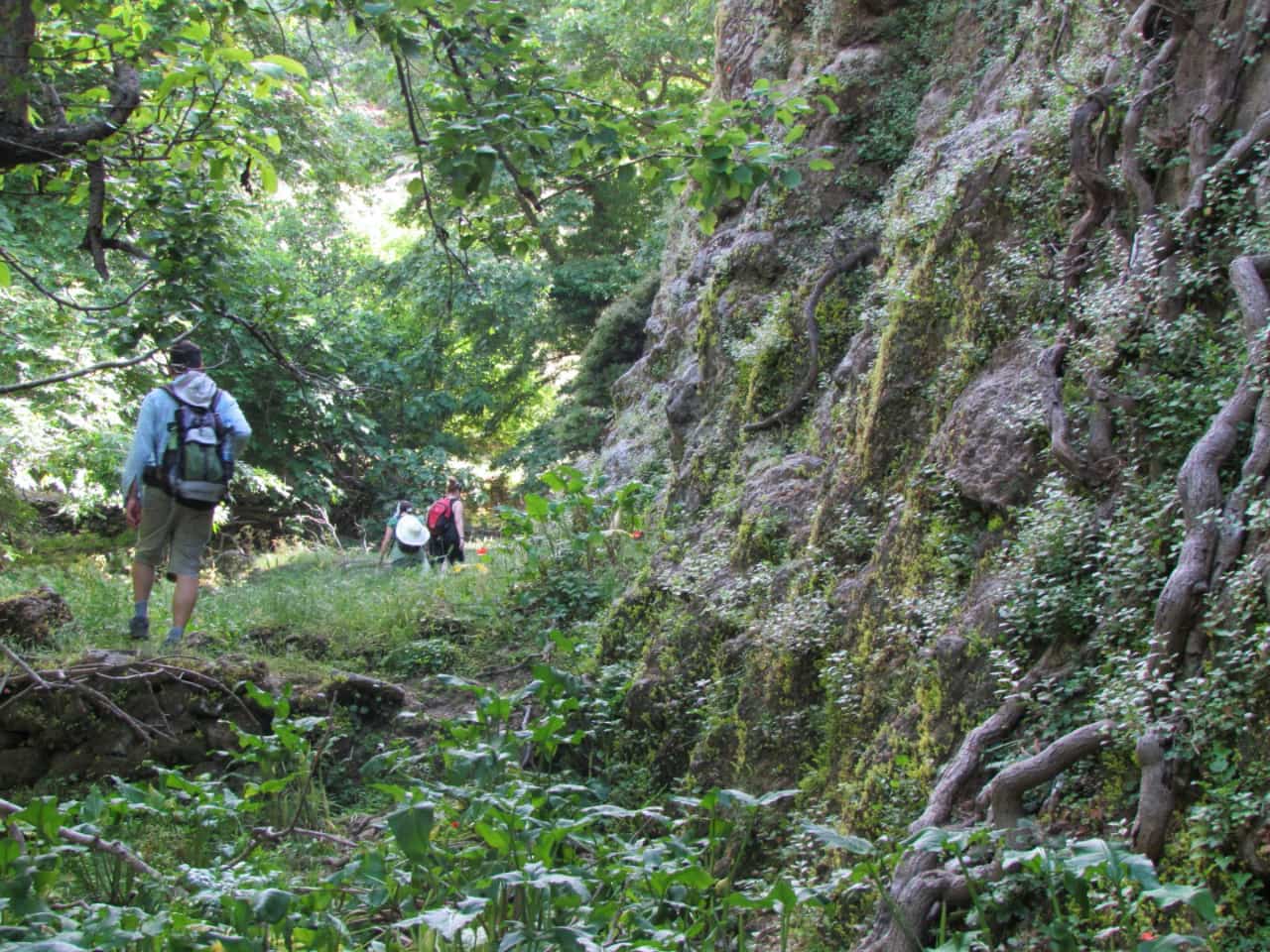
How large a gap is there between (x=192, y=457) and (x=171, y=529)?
0.59 meters

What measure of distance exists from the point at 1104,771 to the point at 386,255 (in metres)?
31.8

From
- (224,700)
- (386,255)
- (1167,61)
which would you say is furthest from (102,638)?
(386,255)

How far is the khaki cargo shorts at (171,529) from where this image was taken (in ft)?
23.5

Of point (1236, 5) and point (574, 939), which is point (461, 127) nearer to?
point (574, 939)

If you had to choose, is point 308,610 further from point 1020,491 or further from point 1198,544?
point 1198,544

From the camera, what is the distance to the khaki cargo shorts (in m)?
7.16

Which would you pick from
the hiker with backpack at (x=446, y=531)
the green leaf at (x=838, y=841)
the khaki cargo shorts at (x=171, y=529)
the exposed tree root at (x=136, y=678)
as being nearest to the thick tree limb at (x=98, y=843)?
the green leaf at (x=838, y=841)

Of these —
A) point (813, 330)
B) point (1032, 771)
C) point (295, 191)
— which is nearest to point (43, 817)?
point (1032, 771)

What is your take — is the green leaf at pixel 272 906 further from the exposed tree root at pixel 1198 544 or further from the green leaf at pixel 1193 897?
the exposed tree root at pixel 1198 544

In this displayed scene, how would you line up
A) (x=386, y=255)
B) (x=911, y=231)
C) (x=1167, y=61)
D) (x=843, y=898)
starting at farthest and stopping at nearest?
(x=386, y=255) → (x=911, y=231) → (x=1167, y=61) → (x=843, y=898)

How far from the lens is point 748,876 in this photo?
4523 millimetres

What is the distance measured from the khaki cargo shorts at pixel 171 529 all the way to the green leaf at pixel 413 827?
4.75 m

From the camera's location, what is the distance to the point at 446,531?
533 inches

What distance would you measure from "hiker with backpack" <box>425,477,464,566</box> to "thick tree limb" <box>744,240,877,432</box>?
6.38 meters
